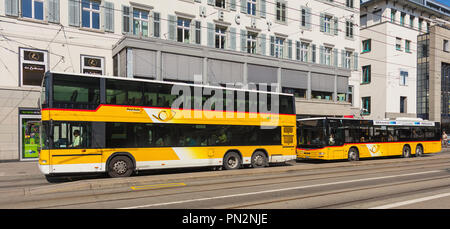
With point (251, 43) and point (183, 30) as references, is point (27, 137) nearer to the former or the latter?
point (183, 30)

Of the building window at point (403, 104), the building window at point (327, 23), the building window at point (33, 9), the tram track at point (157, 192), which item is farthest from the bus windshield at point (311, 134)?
the building window at point (403, 104)

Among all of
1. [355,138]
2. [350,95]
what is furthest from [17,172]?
[350,95]

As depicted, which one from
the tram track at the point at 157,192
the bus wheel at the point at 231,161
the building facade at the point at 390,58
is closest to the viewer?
the tram track at the point at 157,192

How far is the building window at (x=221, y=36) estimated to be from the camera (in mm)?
25969

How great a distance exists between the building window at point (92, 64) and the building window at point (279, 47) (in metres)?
14.3

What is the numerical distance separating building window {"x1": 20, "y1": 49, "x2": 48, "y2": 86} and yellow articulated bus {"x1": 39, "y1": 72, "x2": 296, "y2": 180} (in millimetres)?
8957

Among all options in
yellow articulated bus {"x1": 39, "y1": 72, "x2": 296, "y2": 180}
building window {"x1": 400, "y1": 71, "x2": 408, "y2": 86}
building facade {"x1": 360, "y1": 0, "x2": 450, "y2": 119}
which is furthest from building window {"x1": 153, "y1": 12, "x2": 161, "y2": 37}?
building window {"x1": 400, "y1": 71, "x2": 408, "y2": 86}

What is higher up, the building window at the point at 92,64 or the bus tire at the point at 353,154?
the building window at the point at 92,64

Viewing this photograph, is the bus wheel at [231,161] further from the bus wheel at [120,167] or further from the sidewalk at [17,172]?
the sidewalk at [17,172]

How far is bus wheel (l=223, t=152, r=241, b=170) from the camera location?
15.2 meters

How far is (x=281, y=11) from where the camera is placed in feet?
97.2

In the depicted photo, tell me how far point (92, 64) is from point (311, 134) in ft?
45.9
